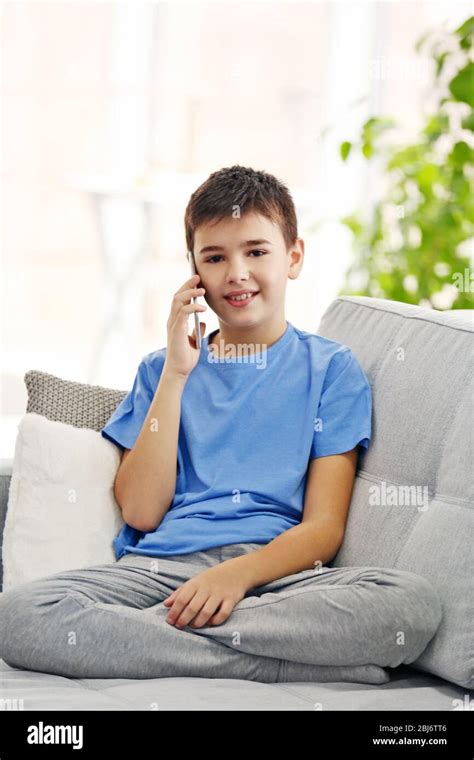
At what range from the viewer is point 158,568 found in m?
1.51

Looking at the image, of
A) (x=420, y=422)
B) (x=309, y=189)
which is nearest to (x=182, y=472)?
(x=420, y=422)

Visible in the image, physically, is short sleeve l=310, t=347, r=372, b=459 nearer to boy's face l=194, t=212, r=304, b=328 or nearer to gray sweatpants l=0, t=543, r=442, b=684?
boy's face l=194, t=212, r=304, b=328

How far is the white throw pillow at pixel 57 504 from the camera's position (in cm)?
159

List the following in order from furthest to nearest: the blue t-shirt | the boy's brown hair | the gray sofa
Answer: the boy's brown hair, the blue t-shirt, the gray sofa

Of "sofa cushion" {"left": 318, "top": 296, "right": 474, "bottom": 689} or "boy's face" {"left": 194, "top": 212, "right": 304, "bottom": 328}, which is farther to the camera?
"boy's face" {"left": 194, "top": 212, "right": 304, "bottom": 328}

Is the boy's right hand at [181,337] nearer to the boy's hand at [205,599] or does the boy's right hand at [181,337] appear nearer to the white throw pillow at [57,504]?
the white throw pillow at [57,504]

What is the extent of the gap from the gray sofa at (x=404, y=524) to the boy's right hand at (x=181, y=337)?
0.95ft

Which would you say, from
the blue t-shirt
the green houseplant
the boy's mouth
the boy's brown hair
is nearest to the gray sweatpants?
the blue t-shirt

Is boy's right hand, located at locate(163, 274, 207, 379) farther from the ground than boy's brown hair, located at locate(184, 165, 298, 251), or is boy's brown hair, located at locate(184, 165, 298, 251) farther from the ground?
boy's brown hair, located at locate(184, 165, 298, 251)

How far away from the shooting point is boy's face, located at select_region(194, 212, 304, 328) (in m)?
1.66

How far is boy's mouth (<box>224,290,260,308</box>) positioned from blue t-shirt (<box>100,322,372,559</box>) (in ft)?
0.31

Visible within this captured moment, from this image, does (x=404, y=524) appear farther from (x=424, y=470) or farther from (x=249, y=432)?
(x=249, y=432)

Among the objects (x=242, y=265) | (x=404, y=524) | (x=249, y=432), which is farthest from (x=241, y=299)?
(x=404, y=524)

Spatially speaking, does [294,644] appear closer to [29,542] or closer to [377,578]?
[377,578]
